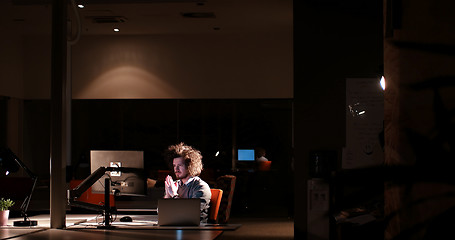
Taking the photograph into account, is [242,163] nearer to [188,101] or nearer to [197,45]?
[188,101]

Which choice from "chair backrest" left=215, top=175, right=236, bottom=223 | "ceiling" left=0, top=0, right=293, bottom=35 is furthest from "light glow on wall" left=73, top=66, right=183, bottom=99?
"chair backrest" left=215, top=175, right=236, bottom=223

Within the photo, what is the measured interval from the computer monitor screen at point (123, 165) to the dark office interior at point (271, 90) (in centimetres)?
17

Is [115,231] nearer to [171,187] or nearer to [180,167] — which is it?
[171,187]

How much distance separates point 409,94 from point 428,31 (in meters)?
0.18

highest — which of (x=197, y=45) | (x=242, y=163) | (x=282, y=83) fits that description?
(x=197, y=45)

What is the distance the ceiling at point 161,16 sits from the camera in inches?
349

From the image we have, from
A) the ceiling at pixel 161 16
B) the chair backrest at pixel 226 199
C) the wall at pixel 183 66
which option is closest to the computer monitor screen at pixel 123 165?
the chair backrest at pixel 226 199

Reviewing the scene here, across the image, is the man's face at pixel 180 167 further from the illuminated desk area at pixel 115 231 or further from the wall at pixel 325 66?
the wall at pixel 325 66

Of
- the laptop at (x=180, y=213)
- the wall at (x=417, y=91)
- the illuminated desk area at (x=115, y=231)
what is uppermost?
the wall at (x=417, y=91)

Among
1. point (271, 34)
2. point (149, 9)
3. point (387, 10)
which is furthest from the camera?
point (271, 34)

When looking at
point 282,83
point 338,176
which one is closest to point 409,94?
point 338,176

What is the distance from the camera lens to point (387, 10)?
1.79 metres

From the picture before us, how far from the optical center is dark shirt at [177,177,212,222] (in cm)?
Result: 557

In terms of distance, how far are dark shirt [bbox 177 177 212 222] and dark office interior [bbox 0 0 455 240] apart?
507mm
